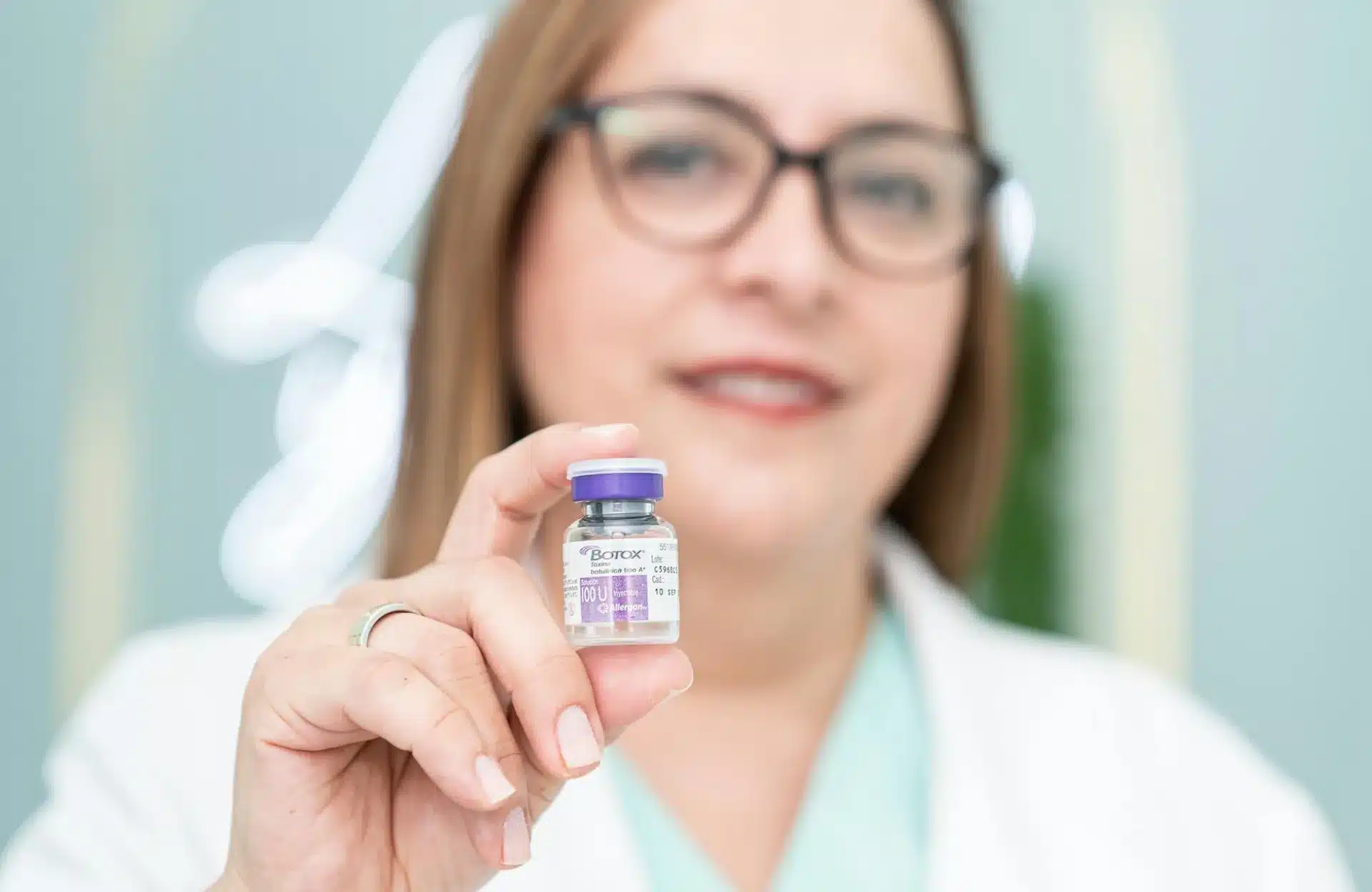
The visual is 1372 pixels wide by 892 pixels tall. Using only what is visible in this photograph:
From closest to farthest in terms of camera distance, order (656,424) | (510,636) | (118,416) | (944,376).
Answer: (510,636) → (656,424) → (944,376) → (118,416)

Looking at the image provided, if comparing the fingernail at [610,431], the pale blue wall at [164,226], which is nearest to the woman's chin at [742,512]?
the fingernail at [610,431]

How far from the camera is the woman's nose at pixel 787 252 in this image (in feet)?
3.47

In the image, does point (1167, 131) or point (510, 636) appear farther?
point (1167, 131)

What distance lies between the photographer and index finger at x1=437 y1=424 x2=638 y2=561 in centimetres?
71

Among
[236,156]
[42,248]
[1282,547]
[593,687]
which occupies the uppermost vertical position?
[236,156]

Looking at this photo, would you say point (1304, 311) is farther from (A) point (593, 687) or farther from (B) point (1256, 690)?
(A) point (593, 687)

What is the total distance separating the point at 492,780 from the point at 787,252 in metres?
0.61

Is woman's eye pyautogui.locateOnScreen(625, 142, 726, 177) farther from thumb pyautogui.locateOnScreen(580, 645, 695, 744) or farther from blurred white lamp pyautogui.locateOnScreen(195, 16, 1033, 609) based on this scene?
thumb pyautogui.locateOnScreen(580, 645, 695, 744)

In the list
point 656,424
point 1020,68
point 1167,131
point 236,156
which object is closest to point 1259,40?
point 1167,131

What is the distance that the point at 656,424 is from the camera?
1.09 metres

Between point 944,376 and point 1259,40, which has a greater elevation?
point 1259,40

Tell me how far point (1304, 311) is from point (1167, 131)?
31cm

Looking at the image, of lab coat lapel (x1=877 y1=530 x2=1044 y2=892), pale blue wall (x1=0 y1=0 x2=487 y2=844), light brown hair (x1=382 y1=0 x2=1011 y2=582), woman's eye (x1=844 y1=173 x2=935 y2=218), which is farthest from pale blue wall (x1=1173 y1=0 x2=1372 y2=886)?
pale blue wall (x1=0 y1=0 x2=487 y2=844)

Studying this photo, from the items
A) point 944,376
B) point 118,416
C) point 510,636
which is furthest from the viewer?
point 118,416
